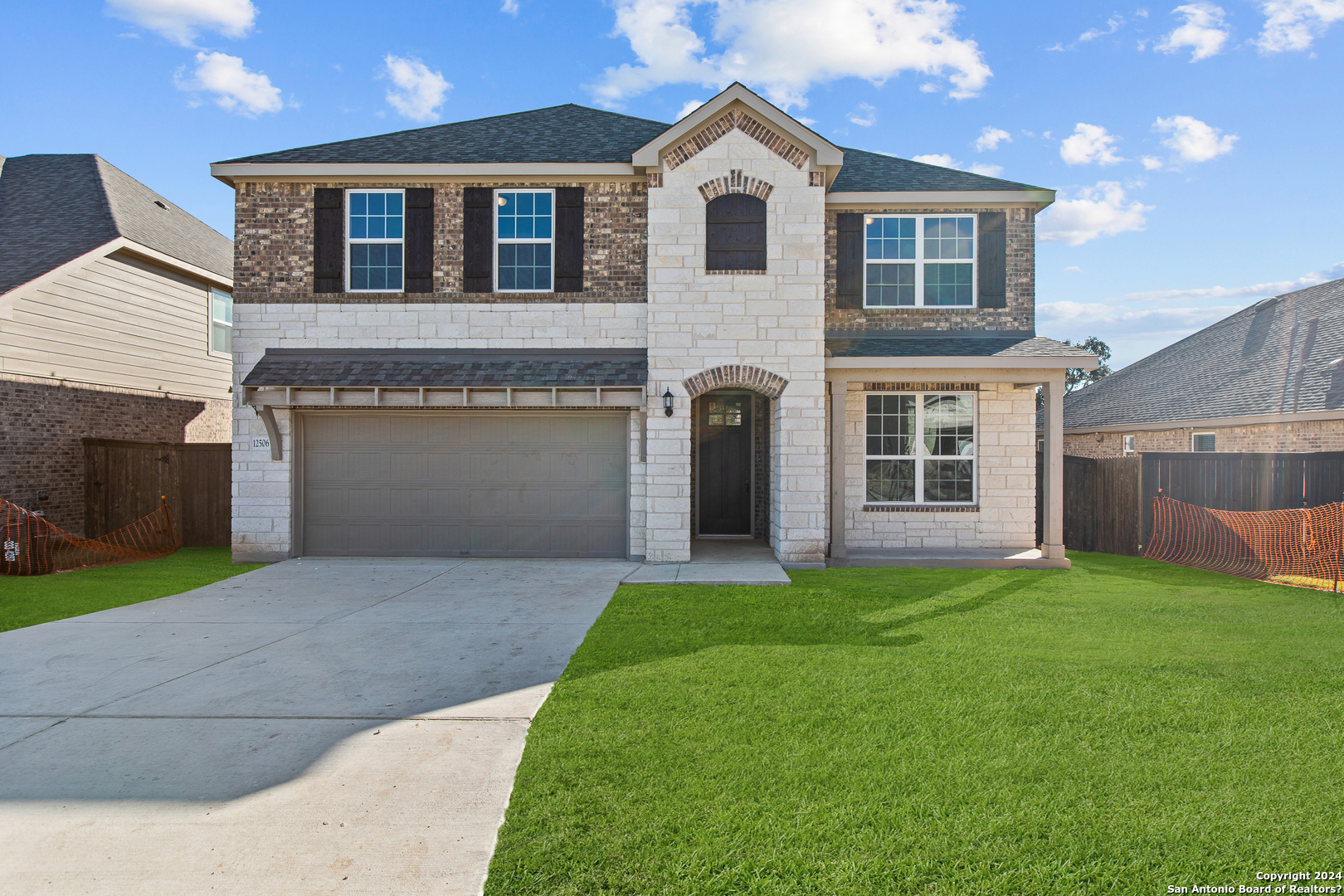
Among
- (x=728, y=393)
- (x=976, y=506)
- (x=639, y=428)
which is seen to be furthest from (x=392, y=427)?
(x=976, y=506)

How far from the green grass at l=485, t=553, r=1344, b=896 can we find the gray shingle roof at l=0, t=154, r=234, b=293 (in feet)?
45.3

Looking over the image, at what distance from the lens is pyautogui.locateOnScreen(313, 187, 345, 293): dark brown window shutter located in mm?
12141

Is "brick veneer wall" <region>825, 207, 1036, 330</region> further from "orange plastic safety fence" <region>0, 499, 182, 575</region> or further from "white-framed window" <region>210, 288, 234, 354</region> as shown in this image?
"white-framed window" <region>210, 288, 234, 354</region>

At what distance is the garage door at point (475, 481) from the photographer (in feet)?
40.3

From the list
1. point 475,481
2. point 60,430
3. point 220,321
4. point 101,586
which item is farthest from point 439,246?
point 220,321

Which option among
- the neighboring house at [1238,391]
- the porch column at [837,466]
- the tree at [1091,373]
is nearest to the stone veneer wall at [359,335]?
the porch column at [837,466]

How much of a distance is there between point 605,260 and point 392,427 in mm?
4464

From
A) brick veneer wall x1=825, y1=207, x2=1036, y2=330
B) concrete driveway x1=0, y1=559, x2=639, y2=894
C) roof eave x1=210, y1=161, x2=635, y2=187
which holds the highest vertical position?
roof eave x1=210, y1=161, x2=635, y2=187

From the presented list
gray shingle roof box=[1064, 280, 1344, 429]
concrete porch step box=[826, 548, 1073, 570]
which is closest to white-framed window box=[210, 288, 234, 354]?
concrete porch step box=[826, 548, 1073, 570]

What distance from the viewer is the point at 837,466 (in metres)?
11.7

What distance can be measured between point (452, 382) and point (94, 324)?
8216 millimetres

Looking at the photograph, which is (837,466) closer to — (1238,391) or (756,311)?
(756,311)

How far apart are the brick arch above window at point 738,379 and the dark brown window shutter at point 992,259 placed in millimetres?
4132

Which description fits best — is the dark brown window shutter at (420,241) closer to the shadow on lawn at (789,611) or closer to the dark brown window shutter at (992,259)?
the shadow on lawn at (789,611)
